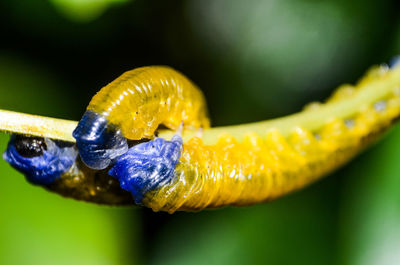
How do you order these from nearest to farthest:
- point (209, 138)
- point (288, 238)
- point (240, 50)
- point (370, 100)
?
point (209, 138) → point (370, 100) → point (288, 238) → point (240, 50)

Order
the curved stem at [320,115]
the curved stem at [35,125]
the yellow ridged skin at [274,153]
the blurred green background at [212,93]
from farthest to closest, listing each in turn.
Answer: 1. the blurred green background at [212,93]
2. the curved stem at [320,115]
3. the yellow ridged skin at [274,153]
4. the curved stem at [35,125]

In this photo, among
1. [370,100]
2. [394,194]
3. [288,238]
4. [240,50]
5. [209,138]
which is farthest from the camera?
[240,50]

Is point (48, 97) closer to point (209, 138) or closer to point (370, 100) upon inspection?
point (209, 138)

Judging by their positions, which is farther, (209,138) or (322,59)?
(322,59)

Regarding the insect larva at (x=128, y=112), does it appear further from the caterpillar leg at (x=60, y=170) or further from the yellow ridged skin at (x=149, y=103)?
the caterpillar leg at (x=60, y=170)

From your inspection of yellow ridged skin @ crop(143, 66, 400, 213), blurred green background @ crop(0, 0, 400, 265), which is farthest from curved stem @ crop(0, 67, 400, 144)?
blurred green background @ crop(0, 0, 400, 265)

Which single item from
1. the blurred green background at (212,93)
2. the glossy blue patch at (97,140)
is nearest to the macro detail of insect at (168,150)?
the glossy blue patch at (97,140)

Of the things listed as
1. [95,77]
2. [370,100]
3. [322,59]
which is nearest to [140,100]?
[370,100]
